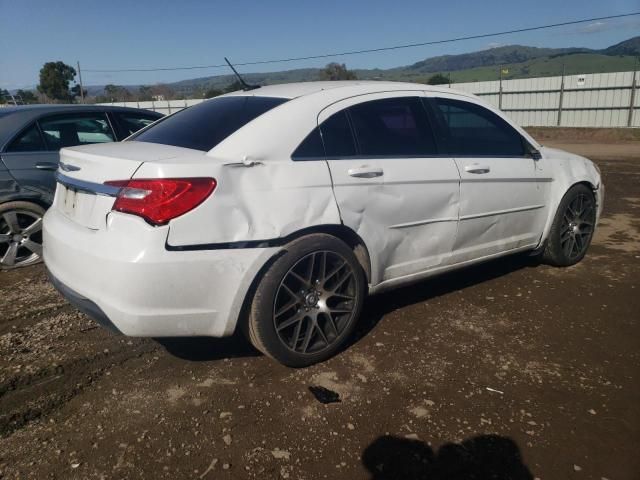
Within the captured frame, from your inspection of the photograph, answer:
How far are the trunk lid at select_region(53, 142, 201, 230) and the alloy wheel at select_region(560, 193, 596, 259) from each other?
3560mm

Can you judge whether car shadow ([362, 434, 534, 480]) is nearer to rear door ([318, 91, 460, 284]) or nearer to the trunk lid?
rear door ([318, 91, 460, 284])

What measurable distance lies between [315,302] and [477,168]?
5.47 feet

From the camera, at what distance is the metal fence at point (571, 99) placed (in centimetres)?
2450

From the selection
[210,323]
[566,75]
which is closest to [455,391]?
[210,323]

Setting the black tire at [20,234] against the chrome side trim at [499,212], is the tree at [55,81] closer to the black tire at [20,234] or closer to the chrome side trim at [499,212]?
the black tire at [20,234]

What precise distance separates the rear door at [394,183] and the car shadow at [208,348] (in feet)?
3.27

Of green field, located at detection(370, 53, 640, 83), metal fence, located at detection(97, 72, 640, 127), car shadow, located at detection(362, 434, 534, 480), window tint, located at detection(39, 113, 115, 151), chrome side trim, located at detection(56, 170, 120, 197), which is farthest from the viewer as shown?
green field, located at detection(370, 53, 640, 83)

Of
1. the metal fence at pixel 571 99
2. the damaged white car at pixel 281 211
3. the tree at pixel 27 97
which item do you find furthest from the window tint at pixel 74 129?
the tree at pixel 27 97

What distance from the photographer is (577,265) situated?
5008 millimetres

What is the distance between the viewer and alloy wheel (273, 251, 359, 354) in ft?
9.72

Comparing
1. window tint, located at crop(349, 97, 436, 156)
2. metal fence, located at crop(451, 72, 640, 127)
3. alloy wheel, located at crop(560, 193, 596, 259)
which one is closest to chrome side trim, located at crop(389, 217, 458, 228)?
window tint, located at crop(349, 97, 436, 156)

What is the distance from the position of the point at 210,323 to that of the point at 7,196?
3317 mm

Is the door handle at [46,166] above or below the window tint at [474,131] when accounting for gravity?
below

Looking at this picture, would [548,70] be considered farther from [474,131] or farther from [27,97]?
[474,131]
